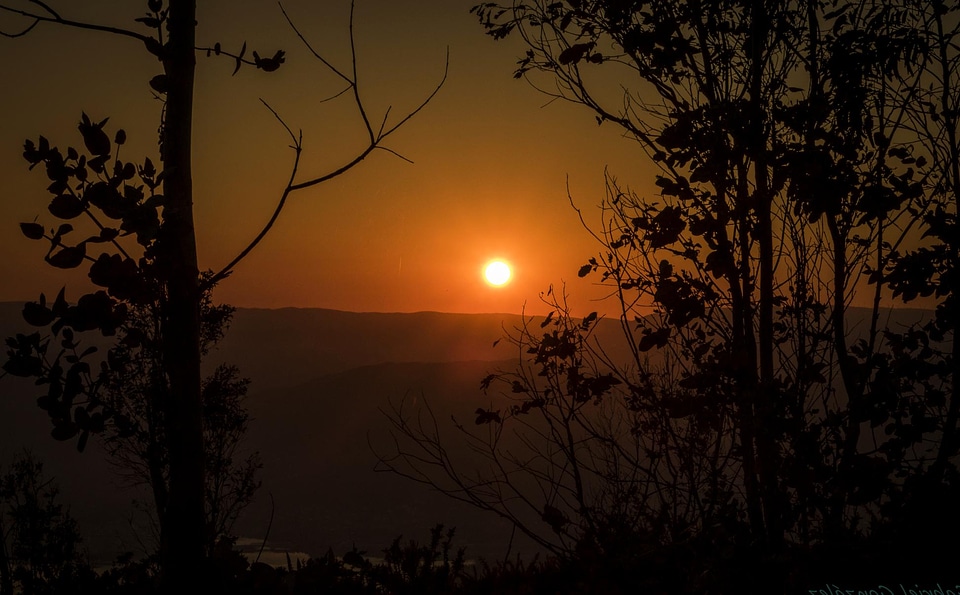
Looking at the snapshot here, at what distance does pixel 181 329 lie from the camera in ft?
8.18

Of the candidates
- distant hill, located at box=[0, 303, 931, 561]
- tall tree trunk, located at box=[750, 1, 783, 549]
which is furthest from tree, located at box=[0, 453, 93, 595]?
distant hill, located at box=[0, 303, 931, 561]

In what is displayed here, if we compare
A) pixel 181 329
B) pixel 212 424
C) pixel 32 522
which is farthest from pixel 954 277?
pixel 32 522

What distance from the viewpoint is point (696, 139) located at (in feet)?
11.3

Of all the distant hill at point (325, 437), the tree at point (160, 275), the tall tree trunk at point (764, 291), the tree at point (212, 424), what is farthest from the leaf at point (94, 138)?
the distant hill at point (325, 437)

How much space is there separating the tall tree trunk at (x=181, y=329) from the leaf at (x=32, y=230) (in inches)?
15.6

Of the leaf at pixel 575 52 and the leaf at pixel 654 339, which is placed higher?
the leaf at pixel 575 52

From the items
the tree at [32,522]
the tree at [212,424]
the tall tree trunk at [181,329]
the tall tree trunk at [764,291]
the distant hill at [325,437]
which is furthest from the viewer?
the distant hill at [325,437]

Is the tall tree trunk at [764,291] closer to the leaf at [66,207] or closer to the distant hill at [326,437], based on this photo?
the leaf at [66,207]

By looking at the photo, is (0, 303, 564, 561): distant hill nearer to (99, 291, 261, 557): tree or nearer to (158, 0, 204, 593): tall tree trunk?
(99, 291, 261, 557): tree

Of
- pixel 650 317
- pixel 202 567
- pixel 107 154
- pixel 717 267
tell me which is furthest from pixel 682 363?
pixel 107 154

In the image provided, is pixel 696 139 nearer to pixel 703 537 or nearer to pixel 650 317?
pixel 650 317

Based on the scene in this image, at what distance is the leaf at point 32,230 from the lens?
89.7 inches

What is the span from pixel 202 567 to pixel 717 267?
2.61m

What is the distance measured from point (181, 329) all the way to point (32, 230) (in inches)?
22.5
